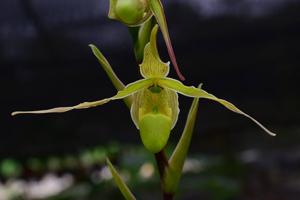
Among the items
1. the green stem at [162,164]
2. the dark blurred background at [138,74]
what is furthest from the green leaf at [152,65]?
the dark blurred background at [138,74]

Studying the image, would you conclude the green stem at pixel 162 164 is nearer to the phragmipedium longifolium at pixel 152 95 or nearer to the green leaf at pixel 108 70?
the phragmipedium longifolium at pixel 152 95

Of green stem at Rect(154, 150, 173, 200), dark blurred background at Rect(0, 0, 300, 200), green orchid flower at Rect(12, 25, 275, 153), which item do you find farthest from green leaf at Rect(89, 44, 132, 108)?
dark blurred background at Rect(0, 0, 300, 200)

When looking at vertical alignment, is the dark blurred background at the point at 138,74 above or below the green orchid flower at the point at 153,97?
below

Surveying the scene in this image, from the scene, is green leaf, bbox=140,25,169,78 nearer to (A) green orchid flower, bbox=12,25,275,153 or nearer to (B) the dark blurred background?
(A) green orchid flower, bbox=12,25,275,153

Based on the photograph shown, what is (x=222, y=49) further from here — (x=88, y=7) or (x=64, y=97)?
(x=64, y=97)

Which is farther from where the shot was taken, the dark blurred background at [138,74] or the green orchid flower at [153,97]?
the dark blurred background at [138,74]

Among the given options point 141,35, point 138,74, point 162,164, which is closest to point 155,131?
point 162,164

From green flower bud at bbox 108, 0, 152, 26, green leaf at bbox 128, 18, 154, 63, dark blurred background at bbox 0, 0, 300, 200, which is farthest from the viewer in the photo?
dark blurred background at bbox 0, 0, 300, 200

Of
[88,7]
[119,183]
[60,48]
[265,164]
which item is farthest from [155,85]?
[265,164]
